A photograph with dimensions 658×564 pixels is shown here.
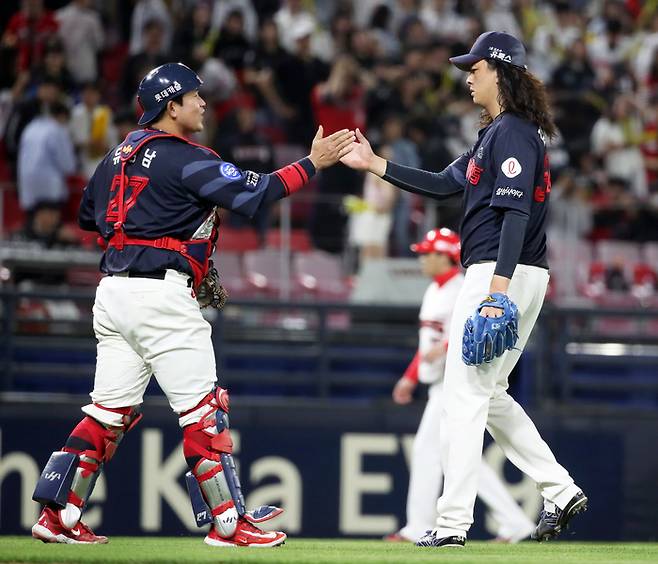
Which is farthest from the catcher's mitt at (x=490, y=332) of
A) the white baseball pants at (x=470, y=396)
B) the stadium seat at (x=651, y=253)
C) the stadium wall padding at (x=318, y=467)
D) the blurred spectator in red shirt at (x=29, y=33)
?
the blurred spectator in red shirt at (x=29, y=33)

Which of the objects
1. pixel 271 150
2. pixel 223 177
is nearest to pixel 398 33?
pixel 271 150

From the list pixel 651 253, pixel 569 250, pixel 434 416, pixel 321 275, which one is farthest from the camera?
pixel 651 253

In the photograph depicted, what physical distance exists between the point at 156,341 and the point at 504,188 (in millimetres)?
1697

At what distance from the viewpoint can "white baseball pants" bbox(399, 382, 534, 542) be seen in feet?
30.8

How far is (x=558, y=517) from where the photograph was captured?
6668mm

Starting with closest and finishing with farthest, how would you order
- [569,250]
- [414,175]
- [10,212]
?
[414,175]
[10,212]
[569,250]

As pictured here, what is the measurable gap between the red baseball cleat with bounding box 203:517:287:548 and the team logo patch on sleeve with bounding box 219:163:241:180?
1534 millimetres

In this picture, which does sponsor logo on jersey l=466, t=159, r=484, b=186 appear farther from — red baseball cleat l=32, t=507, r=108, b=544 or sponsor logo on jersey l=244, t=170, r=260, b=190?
red baseball cleat l=32, t=507, r=108, b=544

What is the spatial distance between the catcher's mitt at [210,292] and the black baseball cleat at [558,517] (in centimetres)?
190

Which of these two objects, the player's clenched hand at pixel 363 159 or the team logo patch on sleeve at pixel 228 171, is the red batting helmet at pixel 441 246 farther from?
the team logo patch on sleeve at pixel 228 171

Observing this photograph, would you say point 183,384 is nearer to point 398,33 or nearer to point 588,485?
point 588,485

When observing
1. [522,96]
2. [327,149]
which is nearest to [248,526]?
[327,149]

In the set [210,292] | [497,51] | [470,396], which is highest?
[497,51]

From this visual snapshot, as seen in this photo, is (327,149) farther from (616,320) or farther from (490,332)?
(616,320)
